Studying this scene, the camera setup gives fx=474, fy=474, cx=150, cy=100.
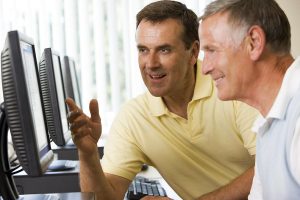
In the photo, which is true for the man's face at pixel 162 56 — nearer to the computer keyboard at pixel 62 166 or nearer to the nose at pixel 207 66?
the nose at pixel 207 66

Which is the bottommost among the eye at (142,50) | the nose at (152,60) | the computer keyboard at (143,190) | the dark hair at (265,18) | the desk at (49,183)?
the computer keyboard at (143,190)

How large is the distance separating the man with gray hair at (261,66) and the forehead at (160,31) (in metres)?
0.38

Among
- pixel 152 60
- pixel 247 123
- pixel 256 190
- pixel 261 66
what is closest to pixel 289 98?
pixel 261 66

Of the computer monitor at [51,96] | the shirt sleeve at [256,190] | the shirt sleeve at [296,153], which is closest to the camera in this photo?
the shirt sleeve at [296,153]

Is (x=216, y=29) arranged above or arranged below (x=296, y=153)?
above

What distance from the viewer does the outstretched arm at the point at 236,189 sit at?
149cm

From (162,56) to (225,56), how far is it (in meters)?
0.45

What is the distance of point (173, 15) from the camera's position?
1636 mm

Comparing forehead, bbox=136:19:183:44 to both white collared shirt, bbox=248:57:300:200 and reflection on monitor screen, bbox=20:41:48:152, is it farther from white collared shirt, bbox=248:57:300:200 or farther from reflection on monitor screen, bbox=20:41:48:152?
white collared shirt, bbox=248:57:300:200

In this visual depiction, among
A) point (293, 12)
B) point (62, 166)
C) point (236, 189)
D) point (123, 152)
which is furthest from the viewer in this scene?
point (293, 12)

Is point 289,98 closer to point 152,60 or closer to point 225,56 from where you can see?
point 225,56

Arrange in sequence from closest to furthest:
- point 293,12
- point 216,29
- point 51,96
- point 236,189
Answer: point 216,29, point 236,189, point 51,96, point 293,12

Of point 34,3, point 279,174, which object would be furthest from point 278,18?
point 34,3

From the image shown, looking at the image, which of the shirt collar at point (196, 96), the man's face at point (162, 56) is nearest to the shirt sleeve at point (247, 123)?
the shirt collar at point (196, 96)
